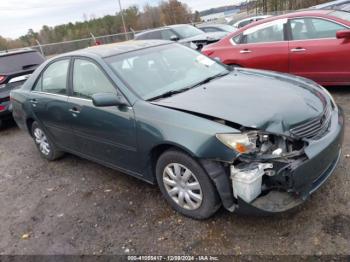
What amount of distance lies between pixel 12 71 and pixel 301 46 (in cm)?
588

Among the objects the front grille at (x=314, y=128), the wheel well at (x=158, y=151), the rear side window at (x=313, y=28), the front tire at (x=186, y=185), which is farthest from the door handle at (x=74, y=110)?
the rear side window at (x=313, y=28)

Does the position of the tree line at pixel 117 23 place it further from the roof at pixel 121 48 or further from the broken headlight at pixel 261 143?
the broken headlight at pixel 261 143

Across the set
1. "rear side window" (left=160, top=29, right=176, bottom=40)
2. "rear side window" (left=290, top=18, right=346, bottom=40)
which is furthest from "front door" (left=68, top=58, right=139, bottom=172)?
"rear side window" (left=160, top=29, right=176, bottom=40)

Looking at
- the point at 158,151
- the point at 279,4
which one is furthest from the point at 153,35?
the point at 279,4

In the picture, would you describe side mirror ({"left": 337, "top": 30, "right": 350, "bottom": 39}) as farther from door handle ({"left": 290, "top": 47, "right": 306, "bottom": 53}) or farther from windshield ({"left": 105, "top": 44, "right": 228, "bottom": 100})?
windshield ({"left": 105, "top": 44, "right": 228, "bottom": 100})

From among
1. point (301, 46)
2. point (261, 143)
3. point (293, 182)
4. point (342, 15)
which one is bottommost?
Result: point (293, 182)

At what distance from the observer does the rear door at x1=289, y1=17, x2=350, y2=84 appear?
5.34 m

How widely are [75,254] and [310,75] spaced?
15.7ft

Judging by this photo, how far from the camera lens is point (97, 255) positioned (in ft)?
9.49

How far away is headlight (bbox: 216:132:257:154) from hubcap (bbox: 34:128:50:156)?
3.33 m

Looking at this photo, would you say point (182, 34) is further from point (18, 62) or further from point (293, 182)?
point (293, 182)

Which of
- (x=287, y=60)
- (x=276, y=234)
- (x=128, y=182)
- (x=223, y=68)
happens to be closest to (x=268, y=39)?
(x=287, y=60)

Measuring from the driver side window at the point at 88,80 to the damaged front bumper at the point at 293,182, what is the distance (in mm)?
1783

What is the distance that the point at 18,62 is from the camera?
7.26 meters
